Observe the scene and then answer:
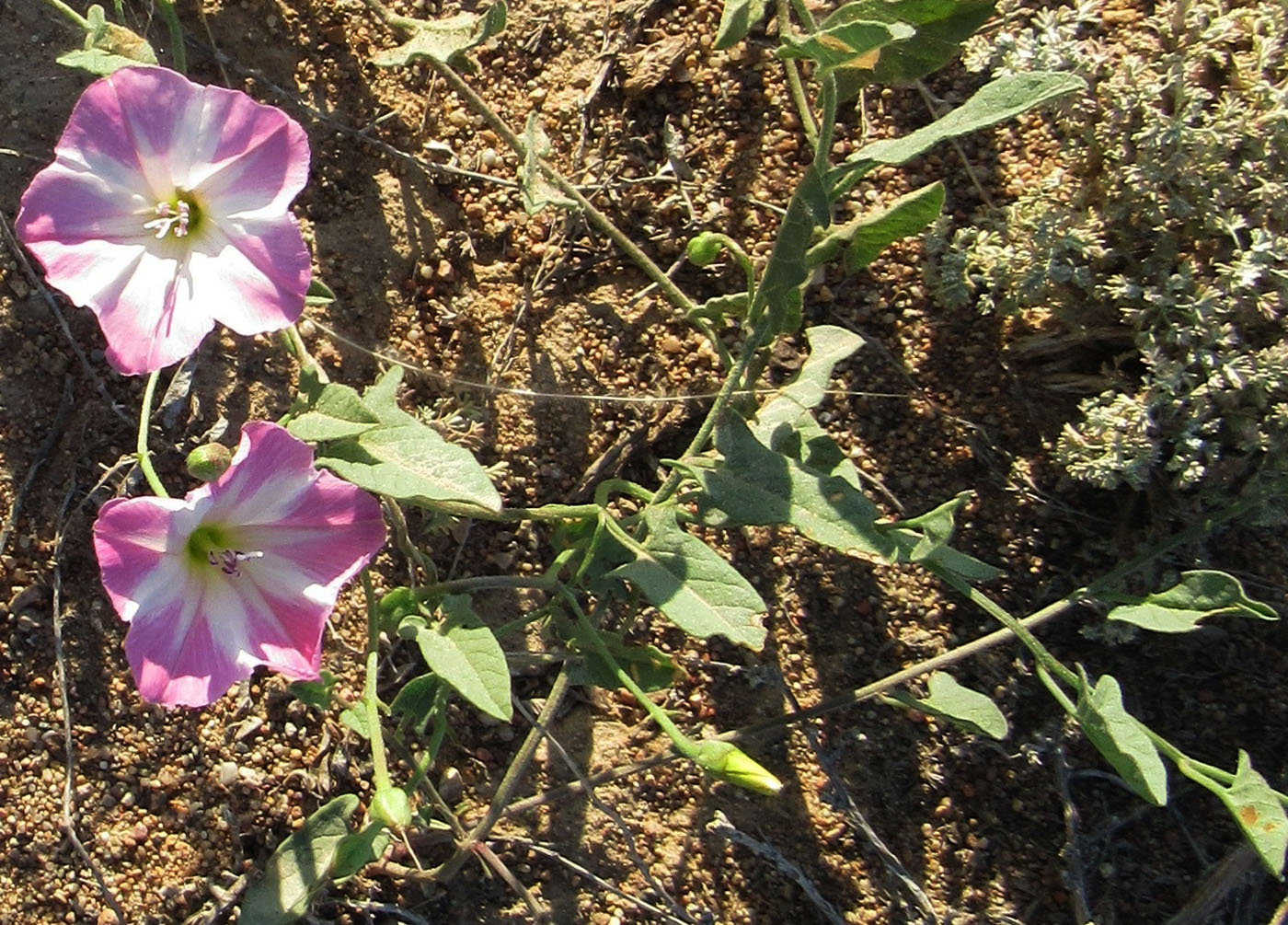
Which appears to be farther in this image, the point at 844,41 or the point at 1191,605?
the point at 1191,605

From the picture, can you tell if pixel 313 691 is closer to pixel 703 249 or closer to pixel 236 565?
pixel 236 565

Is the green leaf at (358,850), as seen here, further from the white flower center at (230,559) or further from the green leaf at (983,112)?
the green leaf at (983,112)

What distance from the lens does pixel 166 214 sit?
1901 millimetres

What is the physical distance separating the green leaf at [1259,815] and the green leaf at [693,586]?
841 millimetres

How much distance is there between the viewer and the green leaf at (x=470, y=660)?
174cm

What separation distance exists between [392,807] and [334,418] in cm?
58

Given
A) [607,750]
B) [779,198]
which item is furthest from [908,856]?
[779,198]

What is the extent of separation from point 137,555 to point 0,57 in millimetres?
1235

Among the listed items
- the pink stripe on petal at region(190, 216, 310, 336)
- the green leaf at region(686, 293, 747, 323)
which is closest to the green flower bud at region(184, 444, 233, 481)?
the pink stripe on petal at region(190, 216, 310, 336)

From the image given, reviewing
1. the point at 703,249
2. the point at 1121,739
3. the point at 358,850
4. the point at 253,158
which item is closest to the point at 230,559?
the point at 358,850

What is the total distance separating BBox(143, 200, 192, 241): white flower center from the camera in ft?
6.12

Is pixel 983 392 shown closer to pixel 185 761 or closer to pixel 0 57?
pixel 185 761

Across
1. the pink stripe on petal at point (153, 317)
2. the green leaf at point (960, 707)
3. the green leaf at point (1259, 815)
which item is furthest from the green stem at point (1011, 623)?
the pink stripe on petal at point (153, 317)

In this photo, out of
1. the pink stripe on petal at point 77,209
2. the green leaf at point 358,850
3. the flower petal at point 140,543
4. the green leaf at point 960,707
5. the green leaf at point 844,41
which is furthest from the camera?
the green leaf at point 960,707
